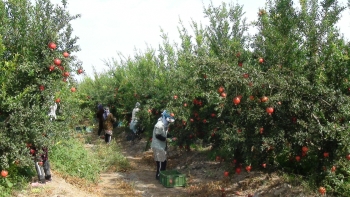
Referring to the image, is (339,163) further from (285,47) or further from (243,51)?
(243,51)

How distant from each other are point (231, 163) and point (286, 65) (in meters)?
2.38

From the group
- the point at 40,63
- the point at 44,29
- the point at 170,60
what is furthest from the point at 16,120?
the point at 170,60

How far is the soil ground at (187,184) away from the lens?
5895 millimetres

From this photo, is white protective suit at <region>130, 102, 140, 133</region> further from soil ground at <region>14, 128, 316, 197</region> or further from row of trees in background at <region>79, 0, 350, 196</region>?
row of trees in background at <region>79, 0, 350, 196</region>

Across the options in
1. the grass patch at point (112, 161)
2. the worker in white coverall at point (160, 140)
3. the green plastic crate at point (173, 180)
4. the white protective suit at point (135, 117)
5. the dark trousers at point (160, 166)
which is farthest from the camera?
the white protective suit at point (135, 117)

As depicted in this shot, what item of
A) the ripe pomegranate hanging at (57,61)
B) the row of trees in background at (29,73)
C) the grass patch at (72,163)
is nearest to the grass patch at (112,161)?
the grass patch at (72,163)

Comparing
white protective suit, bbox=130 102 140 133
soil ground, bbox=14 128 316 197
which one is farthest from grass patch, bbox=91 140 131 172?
white protective suit, bbox=130 102 140 133

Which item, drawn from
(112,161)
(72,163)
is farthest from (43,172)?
(112,161)

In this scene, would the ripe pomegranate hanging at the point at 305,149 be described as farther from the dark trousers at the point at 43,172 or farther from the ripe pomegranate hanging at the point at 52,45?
the dark trousers at the point at 43,172

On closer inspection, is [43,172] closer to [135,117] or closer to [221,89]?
[221,89]

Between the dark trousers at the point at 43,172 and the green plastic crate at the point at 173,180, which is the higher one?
the dark trousers at the point at 43,172

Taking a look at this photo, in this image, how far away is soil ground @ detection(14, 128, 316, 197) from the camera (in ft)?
19.3

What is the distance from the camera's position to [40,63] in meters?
5.28

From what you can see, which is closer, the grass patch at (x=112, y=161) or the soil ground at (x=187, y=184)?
the soil ground at (x=187, y=184)
